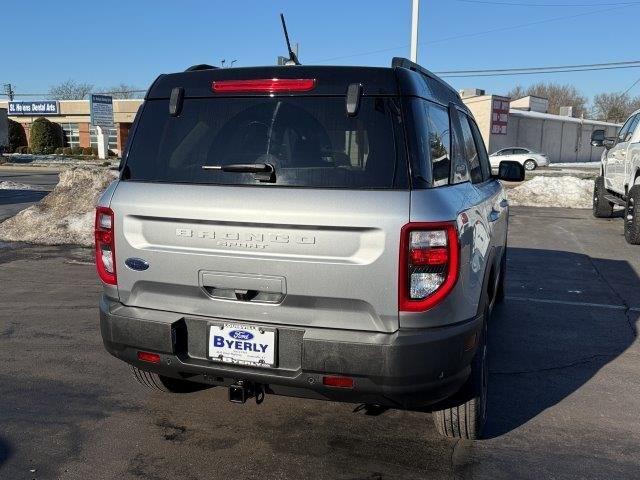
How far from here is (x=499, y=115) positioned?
133 ft

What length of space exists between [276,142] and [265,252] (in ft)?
2.02

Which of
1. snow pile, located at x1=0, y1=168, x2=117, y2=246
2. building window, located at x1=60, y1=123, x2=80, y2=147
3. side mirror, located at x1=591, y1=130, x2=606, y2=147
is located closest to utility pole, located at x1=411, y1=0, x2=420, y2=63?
side mirror, located at x1=591, y1=130, x2=606, y2=147

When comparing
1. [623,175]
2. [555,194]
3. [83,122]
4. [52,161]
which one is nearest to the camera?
[623,175]

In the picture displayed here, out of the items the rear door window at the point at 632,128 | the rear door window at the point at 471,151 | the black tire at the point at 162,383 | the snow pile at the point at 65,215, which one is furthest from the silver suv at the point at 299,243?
the rear door window at the point at 632,128

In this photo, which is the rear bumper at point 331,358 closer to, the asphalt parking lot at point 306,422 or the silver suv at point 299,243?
the silver suv at point 299,243

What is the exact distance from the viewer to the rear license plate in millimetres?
2768

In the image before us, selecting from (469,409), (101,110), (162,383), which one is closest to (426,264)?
(469,409)

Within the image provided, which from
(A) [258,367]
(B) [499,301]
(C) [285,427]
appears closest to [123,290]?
(A) [258,367]

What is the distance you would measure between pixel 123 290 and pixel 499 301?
14.7 ft

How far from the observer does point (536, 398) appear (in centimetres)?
395

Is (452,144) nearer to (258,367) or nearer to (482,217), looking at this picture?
(482,217)

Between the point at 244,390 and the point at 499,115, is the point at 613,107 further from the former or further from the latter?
the point at 244,390

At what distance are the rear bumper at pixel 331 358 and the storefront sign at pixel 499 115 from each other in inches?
1543

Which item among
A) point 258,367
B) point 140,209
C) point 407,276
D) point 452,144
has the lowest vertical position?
point 258,367
